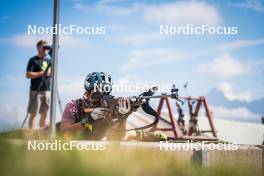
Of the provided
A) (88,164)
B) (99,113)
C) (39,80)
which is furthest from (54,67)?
(39,80)

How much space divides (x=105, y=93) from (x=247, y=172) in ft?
7.61

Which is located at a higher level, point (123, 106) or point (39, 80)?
point (39, 80)

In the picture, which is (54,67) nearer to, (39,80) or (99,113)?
(99,113)

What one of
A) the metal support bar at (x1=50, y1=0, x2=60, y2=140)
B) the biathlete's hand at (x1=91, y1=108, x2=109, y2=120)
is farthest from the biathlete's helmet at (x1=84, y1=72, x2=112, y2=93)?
the metal support bar at (x1=50, y1=0, x2=60, y2=140)

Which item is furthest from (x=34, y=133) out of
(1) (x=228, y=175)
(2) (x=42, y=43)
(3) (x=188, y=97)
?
(3) (x=188, y=97)

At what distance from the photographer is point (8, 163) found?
10.2 feet

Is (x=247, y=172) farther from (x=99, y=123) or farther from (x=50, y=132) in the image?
(x=99, y=123)

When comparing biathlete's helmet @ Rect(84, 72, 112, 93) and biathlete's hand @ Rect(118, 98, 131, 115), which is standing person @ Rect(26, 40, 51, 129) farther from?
biathlete's hand @ Rect(118, 98, 131, 115)

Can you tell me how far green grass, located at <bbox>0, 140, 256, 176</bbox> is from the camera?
9.99 ft

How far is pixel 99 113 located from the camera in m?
5.44

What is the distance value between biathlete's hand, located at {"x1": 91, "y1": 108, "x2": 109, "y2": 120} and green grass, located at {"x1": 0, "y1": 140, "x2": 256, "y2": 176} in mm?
1665

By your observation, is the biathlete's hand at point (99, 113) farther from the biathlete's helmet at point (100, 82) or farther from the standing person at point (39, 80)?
the standing person at point (39, 80)

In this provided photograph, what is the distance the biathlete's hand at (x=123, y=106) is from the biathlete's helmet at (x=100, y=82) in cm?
37

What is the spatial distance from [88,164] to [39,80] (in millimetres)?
5416
